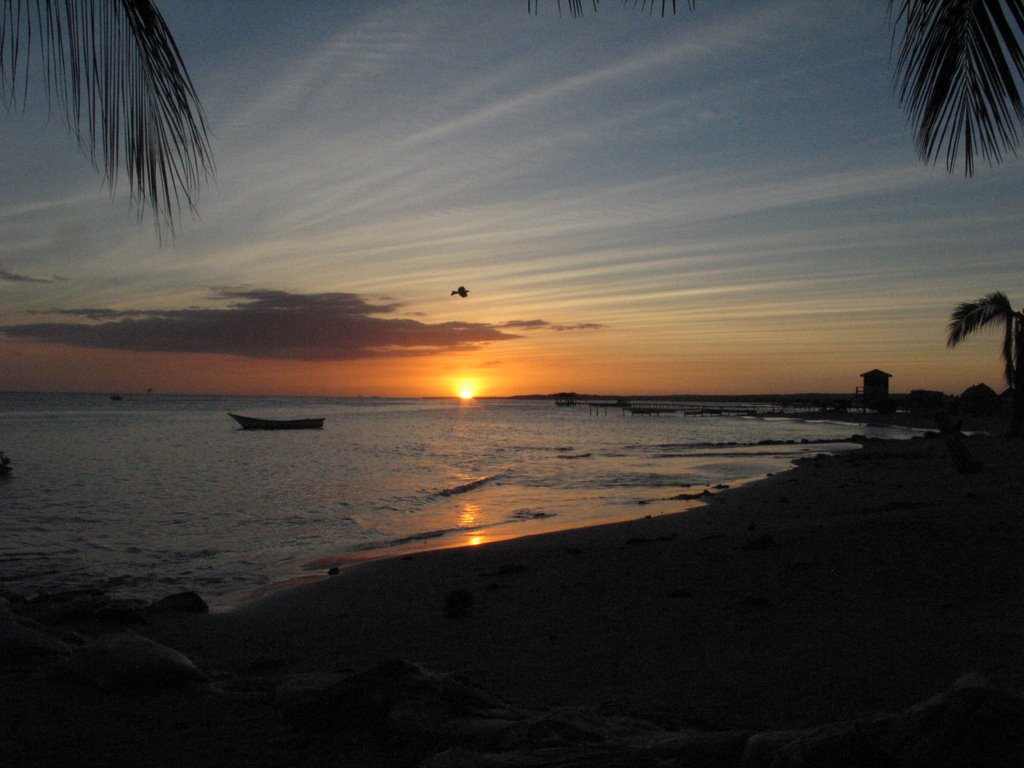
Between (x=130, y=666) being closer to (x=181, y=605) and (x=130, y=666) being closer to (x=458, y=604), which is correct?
(x=458, y=604)

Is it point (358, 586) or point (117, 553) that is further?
point (117, 553)

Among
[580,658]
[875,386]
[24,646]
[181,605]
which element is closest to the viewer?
[24,646]

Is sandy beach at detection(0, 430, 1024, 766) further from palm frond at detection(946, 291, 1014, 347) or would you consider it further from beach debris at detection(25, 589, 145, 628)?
palm frond at detection(946, 291, 1014, 347)

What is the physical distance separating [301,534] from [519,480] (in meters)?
Answer: 11.7

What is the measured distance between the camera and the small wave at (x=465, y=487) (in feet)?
76.4

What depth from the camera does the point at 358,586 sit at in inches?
402

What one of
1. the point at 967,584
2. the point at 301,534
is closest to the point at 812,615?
the point at 967,584

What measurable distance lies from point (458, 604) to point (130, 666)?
370cm

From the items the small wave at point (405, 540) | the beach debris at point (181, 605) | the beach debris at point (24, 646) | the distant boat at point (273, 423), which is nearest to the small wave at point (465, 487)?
the small wave at point (405, 540)

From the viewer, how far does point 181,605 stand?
8844 millimetres

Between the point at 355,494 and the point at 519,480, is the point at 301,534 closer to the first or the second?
the point at 355,494

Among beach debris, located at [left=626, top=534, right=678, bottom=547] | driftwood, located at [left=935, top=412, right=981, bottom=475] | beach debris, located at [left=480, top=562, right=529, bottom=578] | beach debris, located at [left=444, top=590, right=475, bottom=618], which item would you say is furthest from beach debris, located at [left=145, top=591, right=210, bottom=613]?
driftwood, located at [left=935, top=412, right=981, bottom=475]

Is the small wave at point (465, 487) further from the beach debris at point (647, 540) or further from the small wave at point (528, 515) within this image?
the beach debris at point (647, 540)

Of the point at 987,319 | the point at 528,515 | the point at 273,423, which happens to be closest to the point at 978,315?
the point at 987,319
